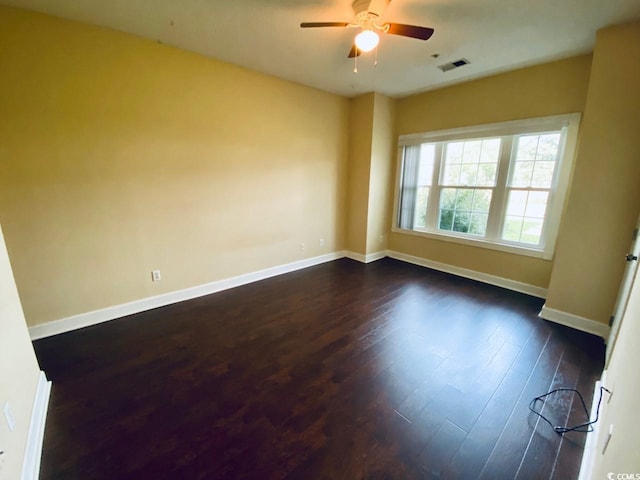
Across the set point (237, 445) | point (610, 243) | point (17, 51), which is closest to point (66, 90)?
point (17, 51)

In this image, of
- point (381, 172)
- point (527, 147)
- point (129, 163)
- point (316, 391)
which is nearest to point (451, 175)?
point (527, 147)

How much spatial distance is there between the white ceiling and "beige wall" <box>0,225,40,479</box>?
207 centimetres

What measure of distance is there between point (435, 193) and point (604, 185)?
2.03 m

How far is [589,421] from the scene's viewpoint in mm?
1635

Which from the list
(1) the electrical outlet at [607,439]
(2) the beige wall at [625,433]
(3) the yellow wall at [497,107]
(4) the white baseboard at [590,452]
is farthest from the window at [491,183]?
(1) the electrical outlet at [607,439]

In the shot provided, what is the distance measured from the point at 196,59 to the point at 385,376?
11.7 feet

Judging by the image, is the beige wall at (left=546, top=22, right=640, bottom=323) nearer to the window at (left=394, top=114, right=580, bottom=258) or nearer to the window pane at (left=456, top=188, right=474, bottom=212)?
the window at (left=394, top=114, right=580, bottom=258)

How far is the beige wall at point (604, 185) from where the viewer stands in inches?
88.7

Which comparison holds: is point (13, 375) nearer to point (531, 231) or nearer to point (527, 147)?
point (531, 231)

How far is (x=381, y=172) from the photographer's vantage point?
180 inches

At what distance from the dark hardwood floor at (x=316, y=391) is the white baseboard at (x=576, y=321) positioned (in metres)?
0.12

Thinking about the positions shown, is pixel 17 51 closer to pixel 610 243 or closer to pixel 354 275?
pixel 354 275

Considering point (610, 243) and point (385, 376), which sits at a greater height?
point (610, 243)

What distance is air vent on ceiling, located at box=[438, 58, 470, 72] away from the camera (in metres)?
3.04
